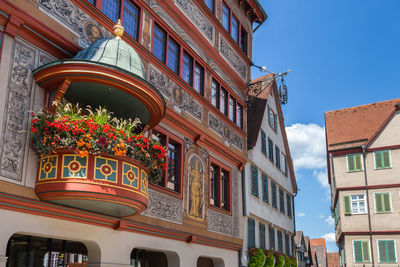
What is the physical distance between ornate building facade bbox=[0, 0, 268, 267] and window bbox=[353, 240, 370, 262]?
14571mm

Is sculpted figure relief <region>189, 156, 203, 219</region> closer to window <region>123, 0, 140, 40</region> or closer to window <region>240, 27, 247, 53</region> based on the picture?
window <region>123, 0, 140, 40</region>

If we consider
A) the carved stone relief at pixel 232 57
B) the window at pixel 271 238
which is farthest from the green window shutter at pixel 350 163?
the carved stone relief at pixel 232 57

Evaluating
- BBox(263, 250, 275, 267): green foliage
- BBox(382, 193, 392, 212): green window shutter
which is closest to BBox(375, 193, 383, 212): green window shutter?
BBox(382, 193, 392, 212): green window shutter

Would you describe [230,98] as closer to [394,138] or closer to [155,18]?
[155,18]

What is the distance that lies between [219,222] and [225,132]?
323cm

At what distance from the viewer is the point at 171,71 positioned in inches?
503

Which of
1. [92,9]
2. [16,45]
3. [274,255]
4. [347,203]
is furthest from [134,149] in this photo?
[347,203]

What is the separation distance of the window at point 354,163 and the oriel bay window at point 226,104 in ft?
45.9

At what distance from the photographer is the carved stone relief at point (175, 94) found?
12.1 m

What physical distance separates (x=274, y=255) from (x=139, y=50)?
12073 millimetres

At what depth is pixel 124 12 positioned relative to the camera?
1131 cm

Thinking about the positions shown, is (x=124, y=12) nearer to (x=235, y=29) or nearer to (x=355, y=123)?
(x=235, y=29)

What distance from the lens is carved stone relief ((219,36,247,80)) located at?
16891mm

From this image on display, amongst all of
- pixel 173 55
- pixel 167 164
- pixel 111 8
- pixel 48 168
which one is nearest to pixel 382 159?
pixel 173 55
